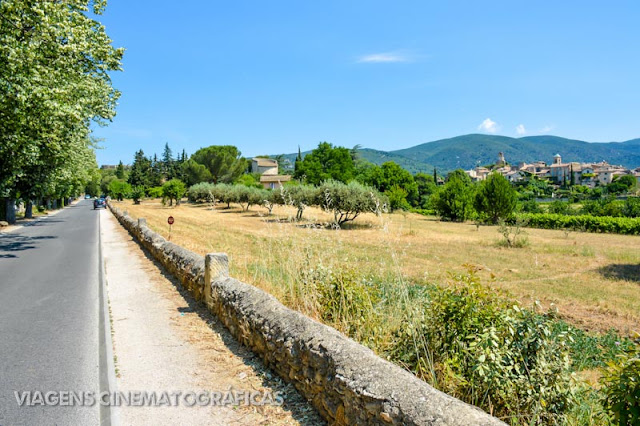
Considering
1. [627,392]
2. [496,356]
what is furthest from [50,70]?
[627,392]

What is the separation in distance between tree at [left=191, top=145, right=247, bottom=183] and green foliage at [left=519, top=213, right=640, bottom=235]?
212 ft

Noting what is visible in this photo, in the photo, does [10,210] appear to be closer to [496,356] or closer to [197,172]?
[496,356]

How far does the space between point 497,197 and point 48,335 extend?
3836 cm

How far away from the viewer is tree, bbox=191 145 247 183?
9206 cm

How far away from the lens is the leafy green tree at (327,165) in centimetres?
8200

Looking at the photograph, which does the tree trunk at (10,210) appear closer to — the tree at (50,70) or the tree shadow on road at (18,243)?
the tree shadow on road at (18,243)

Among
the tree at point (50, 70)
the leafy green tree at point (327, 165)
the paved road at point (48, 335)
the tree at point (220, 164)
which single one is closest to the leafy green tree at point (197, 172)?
the tree at point (220, 164)

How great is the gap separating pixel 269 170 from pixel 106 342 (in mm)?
131793

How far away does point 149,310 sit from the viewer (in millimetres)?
7742

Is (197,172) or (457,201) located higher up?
(197,172)

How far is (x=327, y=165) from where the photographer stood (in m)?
86.7

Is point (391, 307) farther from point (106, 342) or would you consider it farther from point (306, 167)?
point (306, 167)

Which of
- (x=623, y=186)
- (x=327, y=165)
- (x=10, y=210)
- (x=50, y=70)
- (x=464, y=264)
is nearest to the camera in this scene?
(x=464, y=264)

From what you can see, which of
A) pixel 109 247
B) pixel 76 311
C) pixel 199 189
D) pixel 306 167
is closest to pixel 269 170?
pixel 306 167
